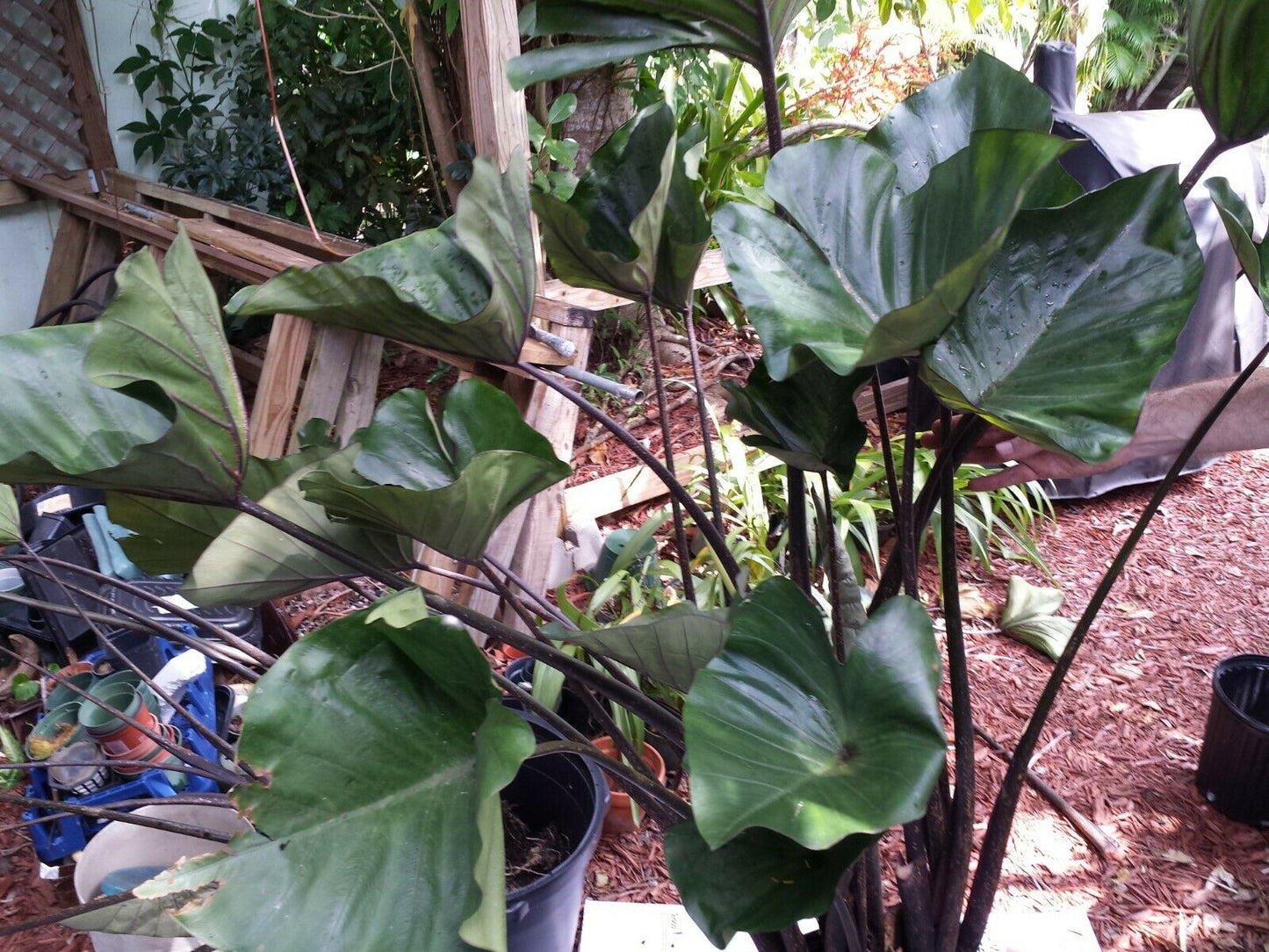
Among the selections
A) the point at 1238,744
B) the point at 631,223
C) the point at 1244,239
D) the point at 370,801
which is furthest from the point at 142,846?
the point at 1238,744

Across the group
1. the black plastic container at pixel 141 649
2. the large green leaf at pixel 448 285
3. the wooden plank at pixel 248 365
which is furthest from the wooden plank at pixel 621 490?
the large green leaf at pixel 448 285

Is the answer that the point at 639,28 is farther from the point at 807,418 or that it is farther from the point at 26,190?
the point at 26,190

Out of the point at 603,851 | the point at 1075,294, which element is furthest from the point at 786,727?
the point at 603,851

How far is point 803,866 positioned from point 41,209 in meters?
4.79

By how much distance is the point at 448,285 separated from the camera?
85cm

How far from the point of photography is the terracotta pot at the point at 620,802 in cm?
183

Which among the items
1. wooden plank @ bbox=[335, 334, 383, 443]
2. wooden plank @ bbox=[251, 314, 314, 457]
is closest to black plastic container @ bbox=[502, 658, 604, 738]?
wooden plank @ bbox=[335, 334, 383, 443]

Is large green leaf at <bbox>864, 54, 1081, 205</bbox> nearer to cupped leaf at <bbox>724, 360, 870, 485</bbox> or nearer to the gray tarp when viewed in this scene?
cupped leaf at <bbox>724, 360, 870, 485</bbox>

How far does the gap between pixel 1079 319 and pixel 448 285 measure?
1.84 ft

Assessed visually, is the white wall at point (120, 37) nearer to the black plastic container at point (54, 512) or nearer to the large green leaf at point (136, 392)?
the black plastic container at point (54, 512)

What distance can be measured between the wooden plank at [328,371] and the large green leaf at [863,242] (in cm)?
175

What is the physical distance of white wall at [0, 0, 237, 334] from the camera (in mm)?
4000

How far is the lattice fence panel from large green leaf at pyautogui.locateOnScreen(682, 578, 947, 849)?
4517 mm

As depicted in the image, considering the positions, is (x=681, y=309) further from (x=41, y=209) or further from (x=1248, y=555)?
(x=41, y=209)
